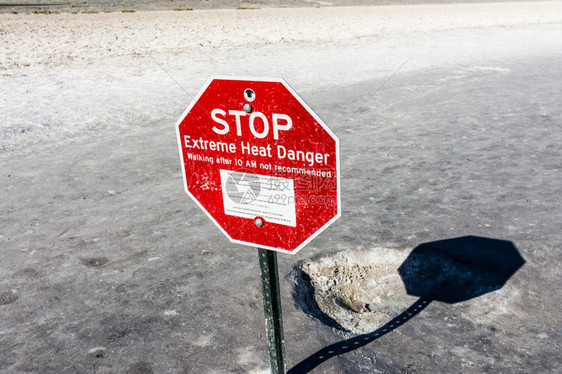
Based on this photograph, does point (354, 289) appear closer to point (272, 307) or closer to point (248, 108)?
point (272, 307)

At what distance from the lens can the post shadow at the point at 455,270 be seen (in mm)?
3943

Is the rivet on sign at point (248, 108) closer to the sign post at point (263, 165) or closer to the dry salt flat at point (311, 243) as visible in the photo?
the sign post at point (263, 165)

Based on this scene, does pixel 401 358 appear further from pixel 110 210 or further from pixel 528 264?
pixel 110 210

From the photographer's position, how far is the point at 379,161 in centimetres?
650

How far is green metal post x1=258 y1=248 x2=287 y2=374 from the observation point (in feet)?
8.73

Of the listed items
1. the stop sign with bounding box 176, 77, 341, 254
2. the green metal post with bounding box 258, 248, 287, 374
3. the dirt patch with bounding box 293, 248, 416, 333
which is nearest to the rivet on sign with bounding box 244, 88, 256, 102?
the stop sign with bounding box 176, 77, 341, 254

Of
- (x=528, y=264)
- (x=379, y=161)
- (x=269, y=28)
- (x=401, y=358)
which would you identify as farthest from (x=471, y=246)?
(x=269, y=28)

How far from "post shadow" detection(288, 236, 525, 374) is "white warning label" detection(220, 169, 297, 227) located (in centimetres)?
147

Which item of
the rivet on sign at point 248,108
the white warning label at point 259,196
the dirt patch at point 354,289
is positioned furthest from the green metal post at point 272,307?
the dirt patch at point 354,289

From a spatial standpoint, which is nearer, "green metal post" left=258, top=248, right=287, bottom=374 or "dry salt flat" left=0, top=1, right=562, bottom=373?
"green metal post" left=258, top=248, right=287, bottom=374

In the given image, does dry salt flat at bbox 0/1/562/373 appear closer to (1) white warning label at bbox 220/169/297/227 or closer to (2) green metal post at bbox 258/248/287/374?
(2) green metal post at bbox 258/248/287/374

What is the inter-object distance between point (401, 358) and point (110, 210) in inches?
129

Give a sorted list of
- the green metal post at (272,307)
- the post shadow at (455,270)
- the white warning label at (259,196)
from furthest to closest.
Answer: the post shadow at (455,270)
the green metal post at (272,307)
the white warning label at (259,196)

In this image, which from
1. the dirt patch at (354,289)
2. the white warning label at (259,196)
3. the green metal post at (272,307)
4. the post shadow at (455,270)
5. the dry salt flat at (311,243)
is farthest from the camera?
the post shadow at (455,270)
